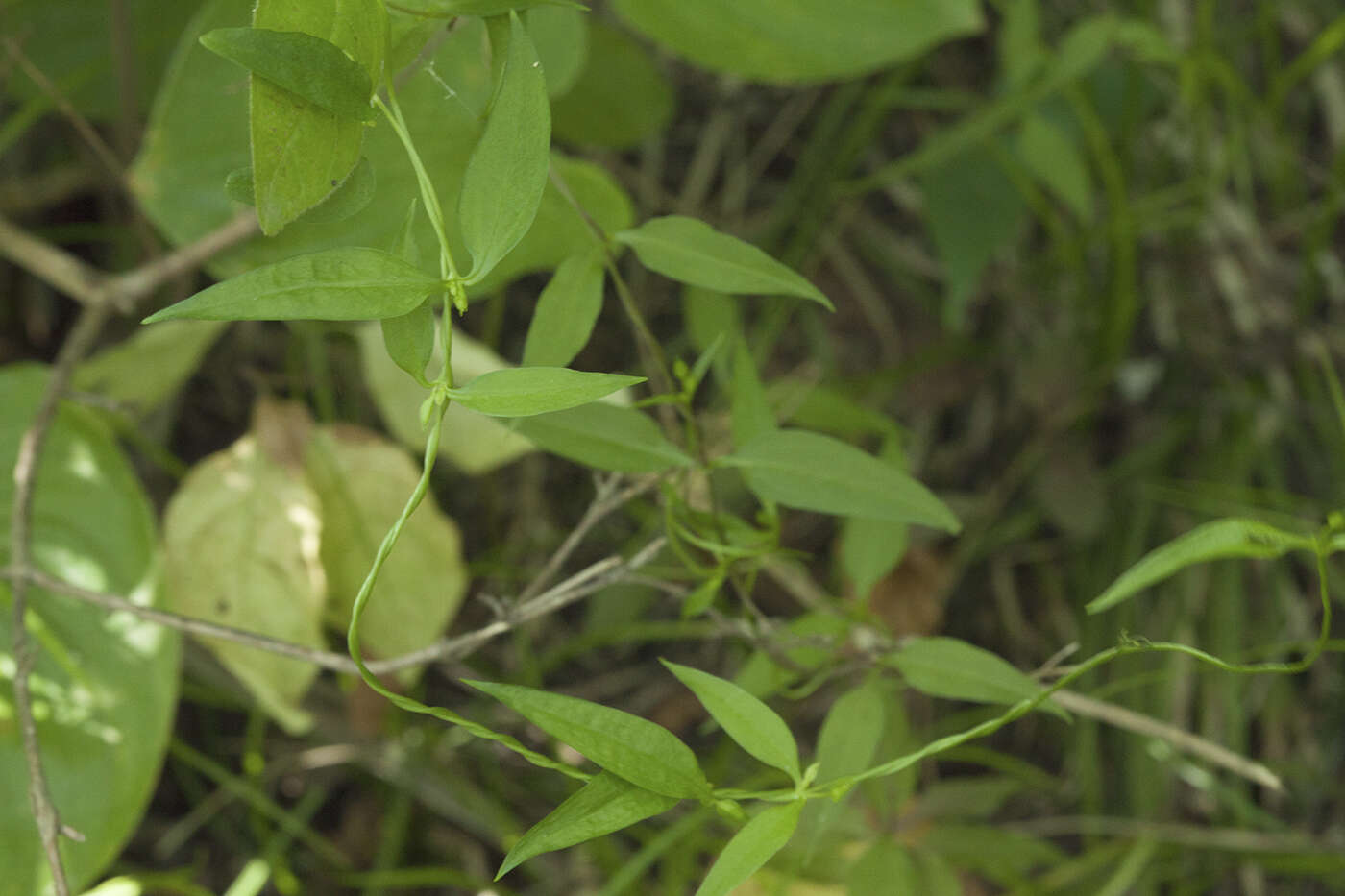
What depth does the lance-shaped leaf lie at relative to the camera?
18.9 inches

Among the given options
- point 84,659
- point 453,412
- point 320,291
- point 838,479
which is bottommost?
point 84,659

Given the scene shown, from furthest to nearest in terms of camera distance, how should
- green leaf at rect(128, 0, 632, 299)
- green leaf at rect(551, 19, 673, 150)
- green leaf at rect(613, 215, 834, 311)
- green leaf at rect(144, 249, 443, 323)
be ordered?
green leaf at rect(551, 19, 673, 150)
green leaf at rect(128, 0, 632, 299)
green leaf at rect(613, 215, 834, 311)
green leaf at rect(144, 249, 443, 323)

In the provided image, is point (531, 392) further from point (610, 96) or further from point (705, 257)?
point (610, 96)

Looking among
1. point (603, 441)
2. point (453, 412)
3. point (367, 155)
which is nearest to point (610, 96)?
point (453, 412)

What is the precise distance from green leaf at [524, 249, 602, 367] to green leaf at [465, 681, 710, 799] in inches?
5.2

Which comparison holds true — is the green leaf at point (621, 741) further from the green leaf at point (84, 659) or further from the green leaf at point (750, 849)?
the green leaf at point (84, 659)

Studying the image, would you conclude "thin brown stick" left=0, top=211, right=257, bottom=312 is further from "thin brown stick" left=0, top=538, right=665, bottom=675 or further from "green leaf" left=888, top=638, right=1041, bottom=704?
"green leaf" left=888, top=638, right=1041, bottom=704

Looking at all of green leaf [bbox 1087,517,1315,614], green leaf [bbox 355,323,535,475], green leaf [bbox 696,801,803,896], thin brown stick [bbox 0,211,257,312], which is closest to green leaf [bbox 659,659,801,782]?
green leaf [bbox 696,801,803,896]

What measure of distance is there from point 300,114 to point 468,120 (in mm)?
326

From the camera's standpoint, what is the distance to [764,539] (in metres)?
0.51

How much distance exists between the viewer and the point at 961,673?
0.50 m

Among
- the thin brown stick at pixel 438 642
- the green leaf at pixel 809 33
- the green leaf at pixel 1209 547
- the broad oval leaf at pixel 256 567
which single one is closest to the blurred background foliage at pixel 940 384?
the green leaf at pixel 809 33

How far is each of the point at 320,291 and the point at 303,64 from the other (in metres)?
0.07

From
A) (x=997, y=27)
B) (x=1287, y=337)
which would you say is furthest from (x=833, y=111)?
(x=1287, y=337)
